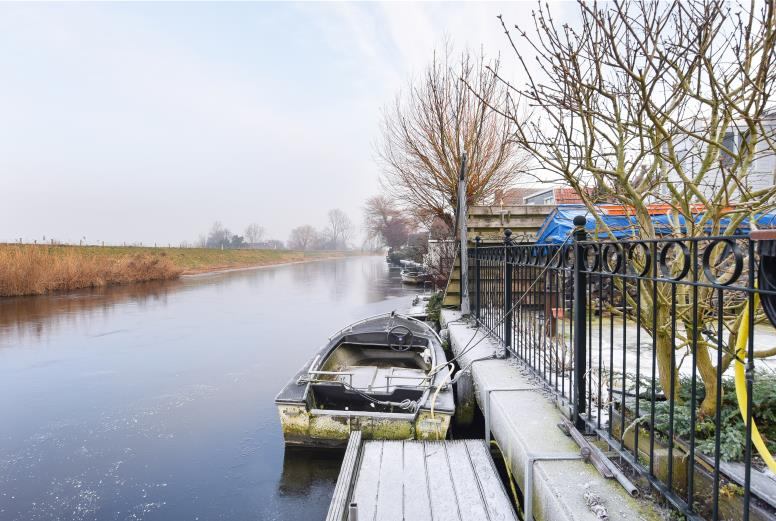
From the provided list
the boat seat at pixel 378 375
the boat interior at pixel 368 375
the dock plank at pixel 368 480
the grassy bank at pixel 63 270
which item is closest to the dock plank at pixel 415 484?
the dock plank at pixel 368 480

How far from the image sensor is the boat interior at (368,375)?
14.0ft

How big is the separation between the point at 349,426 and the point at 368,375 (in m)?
1.82

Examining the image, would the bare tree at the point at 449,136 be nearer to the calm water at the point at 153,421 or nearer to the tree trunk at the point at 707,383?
the calm water at the point at 153,421

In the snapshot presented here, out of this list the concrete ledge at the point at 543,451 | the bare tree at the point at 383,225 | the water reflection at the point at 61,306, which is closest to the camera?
the concrete ledge at the point at 543,451

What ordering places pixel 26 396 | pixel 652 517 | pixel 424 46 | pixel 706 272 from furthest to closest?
pixel 424 46 < pixel 26 396 < pixel 652 517 < pixel 706 272

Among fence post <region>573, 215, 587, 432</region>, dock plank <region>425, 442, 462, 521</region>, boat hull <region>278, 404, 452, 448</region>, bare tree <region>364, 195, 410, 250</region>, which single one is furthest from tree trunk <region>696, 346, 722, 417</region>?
bare tree <region>364, 195, 410, 250</region>

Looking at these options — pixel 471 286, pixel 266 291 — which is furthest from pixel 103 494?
pixel 266 291

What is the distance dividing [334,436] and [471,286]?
4.33 meters

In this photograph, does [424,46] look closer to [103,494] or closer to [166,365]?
[166,365]

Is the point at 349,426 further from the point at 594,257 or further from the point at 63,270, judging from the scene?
the point at 63,270

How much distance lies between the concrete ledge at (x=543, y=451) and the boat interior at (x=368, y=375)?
80cm

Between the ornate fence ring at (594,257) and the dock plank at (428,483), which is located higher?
the ornate fence ring at (594,257)

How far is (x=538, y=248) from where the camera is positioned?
3209 millimetres

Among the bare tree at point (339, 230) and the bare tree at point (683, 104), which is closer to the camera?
the bare tree at point (683, 104)
